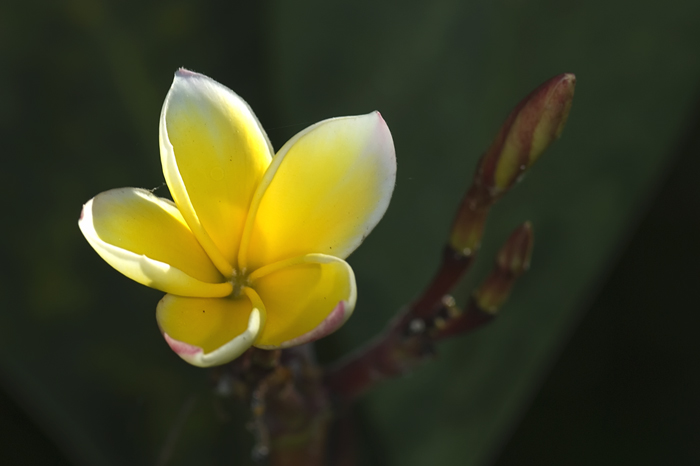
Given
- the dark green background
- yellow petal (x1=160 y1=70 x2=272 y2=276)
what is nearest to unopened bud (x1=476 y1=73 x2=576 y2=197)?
yellow petal (x1=160 y1=70 x2=272 y2=276)

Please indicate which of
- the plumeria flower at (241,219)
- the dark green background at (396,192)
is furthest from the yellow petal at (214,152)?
the dark green background at (396,192)

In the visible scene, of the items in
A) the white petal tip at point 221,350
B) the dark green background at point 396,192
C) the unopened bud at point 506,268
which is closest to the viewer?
the white petal tip at point 221,350

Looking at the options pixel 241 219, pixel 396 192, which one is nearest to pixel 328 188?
pixel 241 219

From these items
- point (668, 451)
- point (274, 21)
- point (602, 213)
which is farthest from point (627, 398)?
point (274, 21)

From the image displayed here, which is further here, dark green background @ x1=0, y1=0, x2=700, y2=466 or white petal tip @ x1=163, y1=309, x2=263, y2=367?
dark green background @ x1=0, y1=0, x2=700, y2=466

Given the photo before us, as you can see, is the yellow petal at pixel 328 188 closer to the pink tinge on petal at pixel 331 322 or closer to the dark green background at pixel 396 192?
the pink tinge on petal at pixel 331 322

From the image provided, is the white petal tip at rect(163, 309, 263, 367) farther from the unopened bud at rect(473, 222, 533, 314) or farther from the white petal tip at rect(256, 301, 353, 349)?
the unopened bud at rect(473, 222, 533, 314)

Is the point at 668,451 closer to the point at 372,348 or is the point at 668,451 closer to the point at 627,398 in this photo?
the point at 627,398
